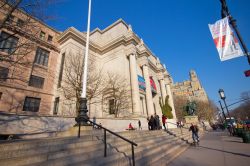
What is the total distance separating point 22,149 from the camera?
14.6 ft

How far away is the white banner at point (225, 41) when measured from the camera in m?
5.82

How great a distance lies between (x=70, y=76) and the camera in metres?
18.2

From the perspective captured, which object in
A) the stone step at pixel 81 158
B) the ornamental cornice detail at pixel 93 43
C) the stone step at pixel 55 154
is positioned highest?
the ornamental cornice detail at pixel 93 43

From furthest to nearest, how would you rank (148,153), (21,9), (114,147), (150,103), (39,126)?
(150,103) < (39,126) < (21,9) < (148,153) < (114,147)

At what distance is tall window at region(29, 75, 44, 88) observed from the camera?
20.6 m

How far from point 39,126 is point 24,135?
104 cm

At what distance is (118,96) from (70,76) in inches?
309

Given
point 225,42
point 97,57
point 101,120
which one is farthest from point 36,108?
point 225,42

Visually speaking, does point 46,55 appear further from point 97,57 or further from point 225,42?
point 225,42

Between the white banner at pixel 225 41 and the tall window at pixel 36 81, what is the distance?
22.9m

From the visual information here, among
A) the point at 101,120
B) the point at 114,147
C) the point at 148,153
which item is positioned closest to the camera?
the point at 114,147

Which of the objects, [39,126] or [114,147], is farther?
[39,126]

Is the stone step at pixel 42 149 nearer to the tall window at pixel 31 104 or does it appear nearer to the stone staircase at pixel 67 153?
the stone staircase at pixel 67 153

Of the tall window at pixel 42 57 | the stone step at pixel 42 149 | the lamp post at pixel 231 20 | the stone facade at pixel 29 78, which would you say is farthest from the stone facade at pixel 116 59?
the lamp post at pixel 231 20
